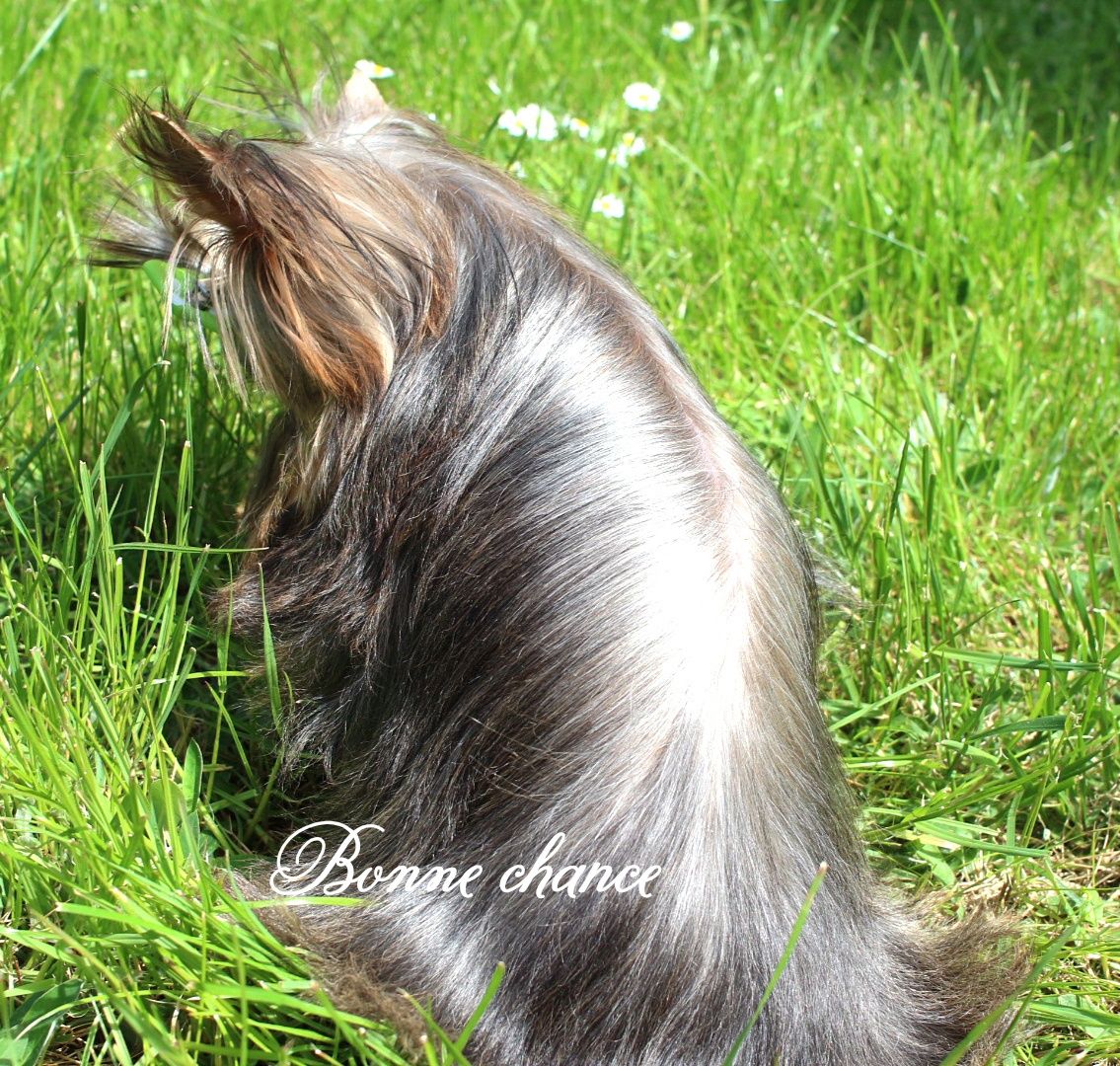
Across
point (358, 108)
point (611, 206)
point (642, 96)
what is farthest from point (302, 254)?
point (642, 96)

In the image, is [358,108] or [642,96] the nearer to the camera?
[358,108]

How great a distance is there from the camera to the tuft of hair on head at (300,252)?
5.34 feet

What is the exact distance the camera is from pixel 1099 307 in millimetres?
3182

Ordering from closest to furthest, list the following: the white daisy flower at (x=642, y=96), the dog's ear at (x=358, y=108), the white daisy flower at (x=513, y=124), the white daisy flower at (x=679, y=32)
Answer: the dog's ear at (x=358, y=108) < the white daisy flower at (x=513, y=124) < the white daisy flower at (x=642, y=96) < the white daisy flower at (x=679, y=32)

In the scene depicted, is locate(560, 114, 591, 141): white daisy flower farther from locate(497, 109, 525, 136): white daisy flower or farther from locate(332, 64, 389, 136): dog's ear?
locate(332, 64, 389, 136): dog's ear

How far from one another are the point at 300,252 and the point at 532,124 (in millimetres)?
1557

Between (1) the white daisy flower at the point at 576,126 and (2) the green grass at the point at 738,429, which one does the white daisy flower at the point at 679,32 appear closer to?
(2) the green grass at the point at 738,429

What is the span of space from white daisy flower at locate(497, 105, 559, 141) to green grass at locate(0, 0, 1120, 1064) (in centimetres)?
11

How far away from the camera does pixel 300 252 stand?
165 cm

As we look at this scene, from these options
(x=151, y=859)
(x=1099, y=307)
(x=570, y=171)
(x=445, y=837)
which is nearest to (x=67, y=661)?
(x=151, y=859)

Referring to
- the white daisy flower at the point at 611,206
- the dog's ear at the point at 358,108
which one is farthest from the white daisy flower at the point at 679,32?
the dog's ear at the point at 358,108

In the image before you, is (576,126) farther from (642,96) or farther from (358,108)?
(358,108)

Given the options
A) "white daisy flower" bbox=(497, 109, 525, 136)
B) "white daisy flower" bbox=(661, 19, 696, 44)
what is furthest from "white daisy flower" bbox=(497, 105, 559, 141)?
"white daisy flower" bbox=(661, 19, 696, 44)

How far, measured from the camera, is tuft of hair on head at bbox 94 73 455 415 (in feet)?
5.34
